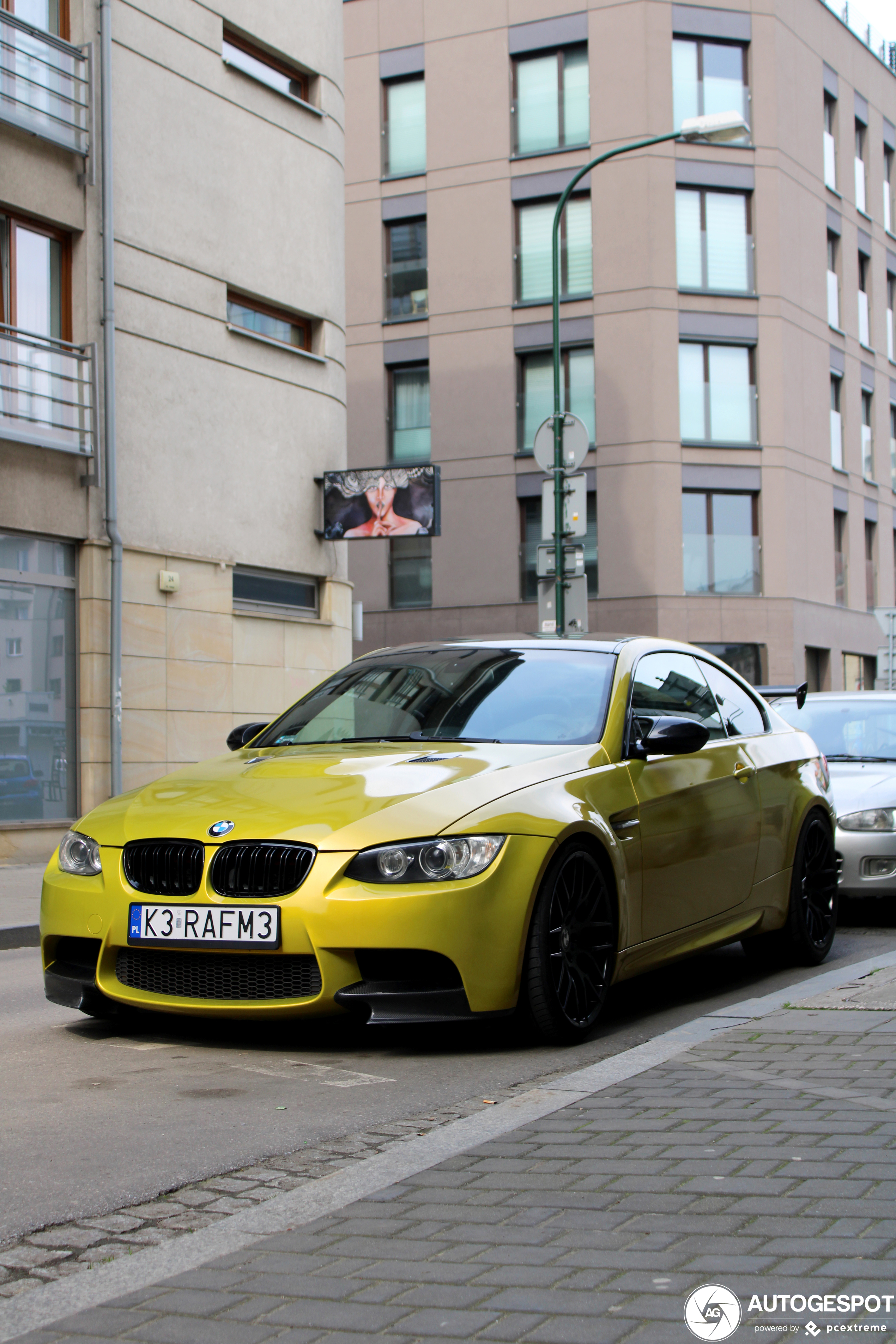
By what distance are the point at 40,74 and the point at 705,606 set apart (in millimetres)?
20626

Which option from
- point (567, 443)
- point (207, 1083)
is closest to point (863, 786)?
point (207, 1083)

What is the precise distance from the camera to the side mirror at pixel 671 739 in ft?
20.1

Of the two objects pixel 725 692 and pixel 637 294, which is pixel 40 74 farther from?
pixel 637 294

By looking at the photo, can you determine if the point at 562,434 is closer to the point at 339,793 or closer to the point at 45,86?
the point at 45,86

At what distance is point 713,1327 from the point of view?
2.67m

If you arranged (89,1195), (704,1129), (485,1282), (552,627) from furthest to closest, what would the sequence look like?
(552,627) < (704,1129) < (89,1195) < (485,1282)

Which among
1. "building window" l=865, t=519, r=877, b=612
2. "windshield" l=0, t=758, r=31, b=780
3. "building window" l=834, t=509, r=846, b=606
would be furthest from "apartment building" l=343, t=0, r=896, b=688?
"windshield" l=0, t=758, r=31, b=780

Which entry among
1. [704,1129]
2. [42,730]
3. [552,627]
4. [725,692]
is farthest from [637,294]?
[704,1129]

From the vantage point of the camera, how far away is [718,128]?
56.3ft

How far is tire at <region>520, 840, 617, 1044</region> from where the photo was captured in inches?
209

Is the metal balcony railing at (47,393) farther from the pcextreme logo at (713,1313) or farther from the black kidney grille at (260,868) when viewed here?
the pcextreme logo at (713,1313)

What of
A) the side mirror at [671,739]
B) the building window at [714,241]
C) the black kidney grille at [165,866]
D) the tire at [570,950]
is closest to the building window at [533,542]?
the building window at [714,241]

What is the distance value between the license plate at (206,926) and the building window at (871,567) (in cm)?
3630

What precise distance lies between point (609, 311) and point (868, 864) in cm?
2541
